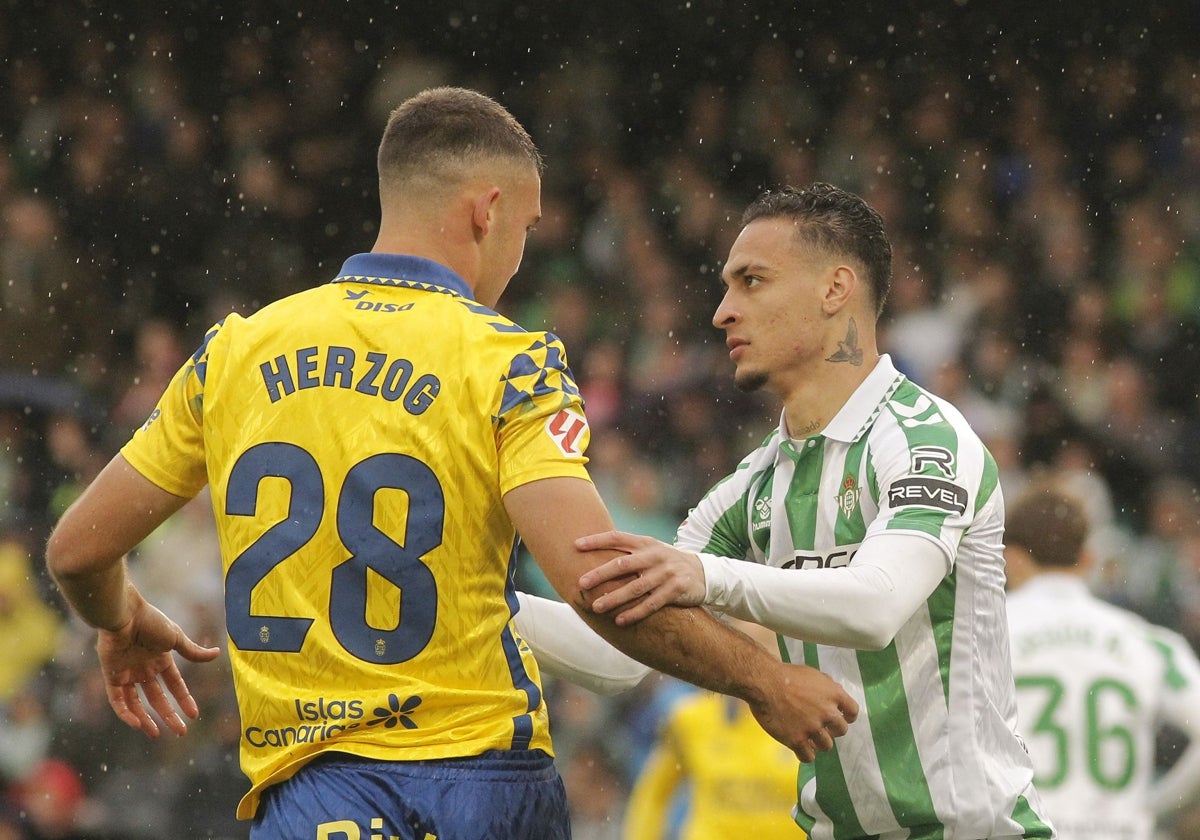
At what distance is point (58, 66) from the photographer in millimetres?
12242

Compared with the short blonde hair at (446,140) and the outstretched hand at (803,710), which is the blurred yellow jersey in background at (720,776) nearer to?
the outstretched hand at (803,710)

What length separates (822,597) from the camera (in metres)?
3.16

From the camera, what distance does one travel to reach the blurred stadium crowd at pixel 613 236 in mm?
9031

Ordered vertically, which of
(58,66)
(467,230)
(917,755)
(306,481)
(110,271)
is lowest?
(917,755)

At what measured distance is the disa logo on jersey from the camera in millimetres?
2959

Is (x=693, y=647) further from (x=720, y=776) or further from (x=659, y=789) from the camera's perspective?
(x=659, y=789)

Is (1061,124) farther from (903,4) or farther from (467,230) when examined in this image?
(467,230)

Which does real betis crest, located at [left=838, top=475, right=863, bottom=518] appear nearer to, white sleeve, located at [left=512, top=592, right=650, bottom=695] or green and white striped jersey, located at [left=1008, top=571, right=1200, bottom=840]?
white sleeve, located at [left=512, top=592, right=650, bottom=695]

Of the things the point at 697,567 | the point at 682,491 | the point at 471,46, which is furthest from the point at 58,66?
the point at 697,567

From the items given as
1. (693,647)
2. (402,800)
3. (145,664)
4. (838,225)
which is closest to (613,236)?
(838,225)

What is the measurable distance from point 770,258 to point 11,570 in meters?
6.43

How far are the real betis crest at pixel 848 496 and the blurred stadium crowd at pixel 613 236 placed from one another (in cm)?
498

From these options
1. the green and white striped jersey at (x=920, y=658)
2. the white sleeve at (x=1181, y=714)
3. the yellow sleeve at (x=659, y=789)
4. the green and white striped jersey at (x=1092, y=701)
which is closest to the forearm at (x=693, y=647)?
the green and white striped jersey at (x=920, y=658)

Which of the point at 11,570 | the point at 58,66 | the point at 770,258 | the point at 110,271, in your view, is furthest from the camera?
the point at 58,66
